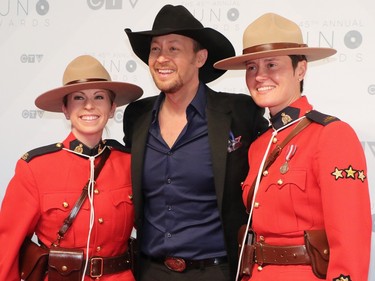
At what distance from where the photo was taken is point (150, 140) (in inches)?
85.1

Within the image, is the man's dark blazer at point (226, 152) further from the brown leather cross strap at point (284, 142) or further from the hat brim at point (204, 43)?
the brown leather cross strap at point (284, 142)

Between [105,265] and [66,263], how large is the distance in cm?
13

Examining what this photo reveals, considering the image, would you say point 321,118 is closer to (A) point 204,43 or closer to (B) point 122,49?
(A) point 204,43

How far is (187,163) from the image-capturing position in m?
2.06

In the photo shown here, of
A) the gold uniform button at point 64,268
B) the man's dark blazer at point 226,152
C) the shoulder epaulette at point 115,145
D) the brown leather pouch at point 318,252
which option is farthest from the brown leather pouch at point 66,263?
the brown leather pouch at point 318,252

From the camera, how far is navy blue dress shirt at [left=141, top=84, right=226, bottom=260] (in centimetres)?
204

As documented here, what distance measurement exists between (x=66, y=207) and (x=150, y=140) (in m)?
0.40

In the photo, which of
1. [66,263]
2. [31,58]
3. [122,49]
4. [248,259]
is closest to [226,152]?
[248,259]

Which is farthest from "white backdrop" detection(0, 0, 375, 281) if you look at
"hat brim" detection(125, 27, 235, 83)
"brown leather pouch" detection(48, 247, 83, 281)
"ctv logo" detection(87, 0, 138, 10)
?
"brown leather pouch" detection(48, 247, 83, 281)

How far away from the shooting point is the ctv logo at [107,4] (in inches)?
107

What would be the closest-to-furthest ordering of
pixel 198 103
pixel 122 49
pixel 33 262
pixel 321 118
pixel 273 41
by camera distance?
pixel 321 118
pixel 273 41
pixel 33 262
pixel 198 103
pixel 122 49

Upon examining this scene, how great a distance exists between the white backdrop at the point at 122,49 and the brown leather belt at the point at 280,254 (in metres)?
0.89

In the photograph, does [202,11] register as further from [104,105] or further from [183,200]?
[183,200]

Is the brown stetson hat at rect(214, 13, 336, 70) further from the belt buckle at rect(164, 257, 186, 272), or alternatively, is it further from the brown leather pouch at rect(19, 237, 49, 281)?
the brown leather pouch at rect(19, 237, 49, 281)
